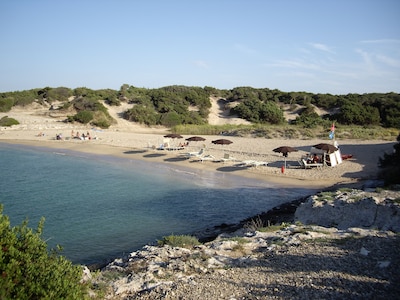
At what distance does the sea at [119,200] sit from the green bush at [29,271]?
228 inches

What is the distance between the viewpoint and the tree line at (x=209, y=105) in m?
47.8

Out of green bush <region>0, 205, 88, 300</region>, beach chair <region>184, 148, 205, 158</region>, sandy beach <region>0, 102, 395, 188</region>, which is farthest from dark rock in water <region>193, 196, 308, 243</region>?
beach chair <region>184, 148, 205, 158</region>

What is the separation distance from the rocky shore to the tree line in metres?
34.4

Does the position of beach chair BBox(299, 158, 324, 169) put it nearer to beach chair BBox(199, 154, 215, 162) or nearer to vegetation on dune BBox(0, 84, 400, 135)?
beach chair BBox(199, 154, 215, 162)

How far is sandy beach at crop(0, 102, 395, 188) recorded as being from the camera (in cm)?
2248

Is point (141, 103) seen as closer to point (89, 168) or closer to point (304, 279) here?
point (89, 168)

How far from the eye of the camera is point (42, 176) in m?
23.8

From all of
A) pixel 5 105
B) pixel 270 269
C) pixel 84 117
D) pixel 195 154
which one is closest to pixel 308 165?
pixel 195 154

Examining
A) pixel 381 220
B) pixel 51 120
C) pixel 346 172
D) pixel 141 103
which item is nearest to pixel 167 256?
pixel 381 220

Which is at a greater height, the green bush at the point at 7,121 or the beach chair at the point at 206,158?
the green bush at the point at 7,121

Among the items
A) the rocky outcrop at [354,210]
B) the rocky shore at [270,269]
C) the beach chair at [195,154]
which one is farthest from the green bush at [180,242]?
the beach chair at [195,154]

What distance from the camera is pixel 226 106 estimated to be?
63781 millimetres

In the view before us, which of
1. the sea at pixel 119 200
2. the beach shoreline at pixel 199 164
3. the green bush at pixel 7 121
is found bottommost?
the sea at pixel 119 200

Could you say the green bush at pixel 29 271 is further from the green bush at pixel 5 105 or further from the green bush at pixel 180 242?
the green bush at pixel 5 105
